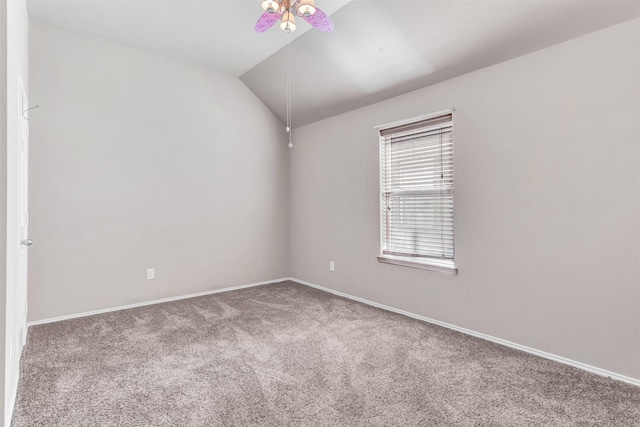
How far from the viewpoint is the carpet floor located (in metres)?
1.79

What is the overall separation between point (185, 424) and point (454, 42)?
3.19 m

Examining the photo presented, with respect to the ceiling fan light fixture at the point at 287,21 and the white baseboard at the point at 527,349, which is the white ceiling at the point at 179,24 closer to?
the ceiling fan light fixture at the point at 287,21

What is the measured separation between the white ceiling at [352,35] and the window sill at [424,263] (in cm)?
173

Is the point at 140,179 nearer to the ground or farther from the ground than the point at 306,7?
nearer to the ground

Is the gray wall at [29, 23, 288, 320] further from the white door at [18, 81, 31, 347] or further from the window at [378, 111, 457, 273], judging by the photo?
the window at [378, 111, 457, 273]

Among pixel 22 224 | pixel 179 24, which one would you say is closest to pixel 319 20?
pixel 179 24

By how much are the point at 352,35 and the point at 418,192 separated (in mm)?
1620

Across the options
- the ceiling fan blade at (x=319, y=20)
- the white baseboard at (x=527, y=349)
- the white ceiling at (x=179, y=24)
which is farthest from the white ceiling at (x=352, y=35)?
the white baseboard at (x=527, y=349)

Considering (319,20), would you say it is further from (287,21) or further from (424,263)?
(424,263)

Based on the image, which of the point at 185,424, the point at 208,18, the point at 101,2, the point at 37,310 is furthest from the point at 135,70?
the point at 185,424

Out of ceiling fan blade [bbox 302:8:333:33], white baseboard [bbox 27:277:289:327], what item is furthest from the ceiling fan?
white baseboard [bbox 27:277:289:327]

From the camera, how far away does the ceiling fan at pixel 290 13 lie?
1990 mm

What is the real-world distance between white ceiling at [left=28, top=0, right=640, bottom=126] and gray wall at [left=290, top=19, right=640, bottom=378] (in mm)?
163

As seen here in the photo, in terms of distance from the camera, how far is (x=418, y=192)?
3.43 metres
